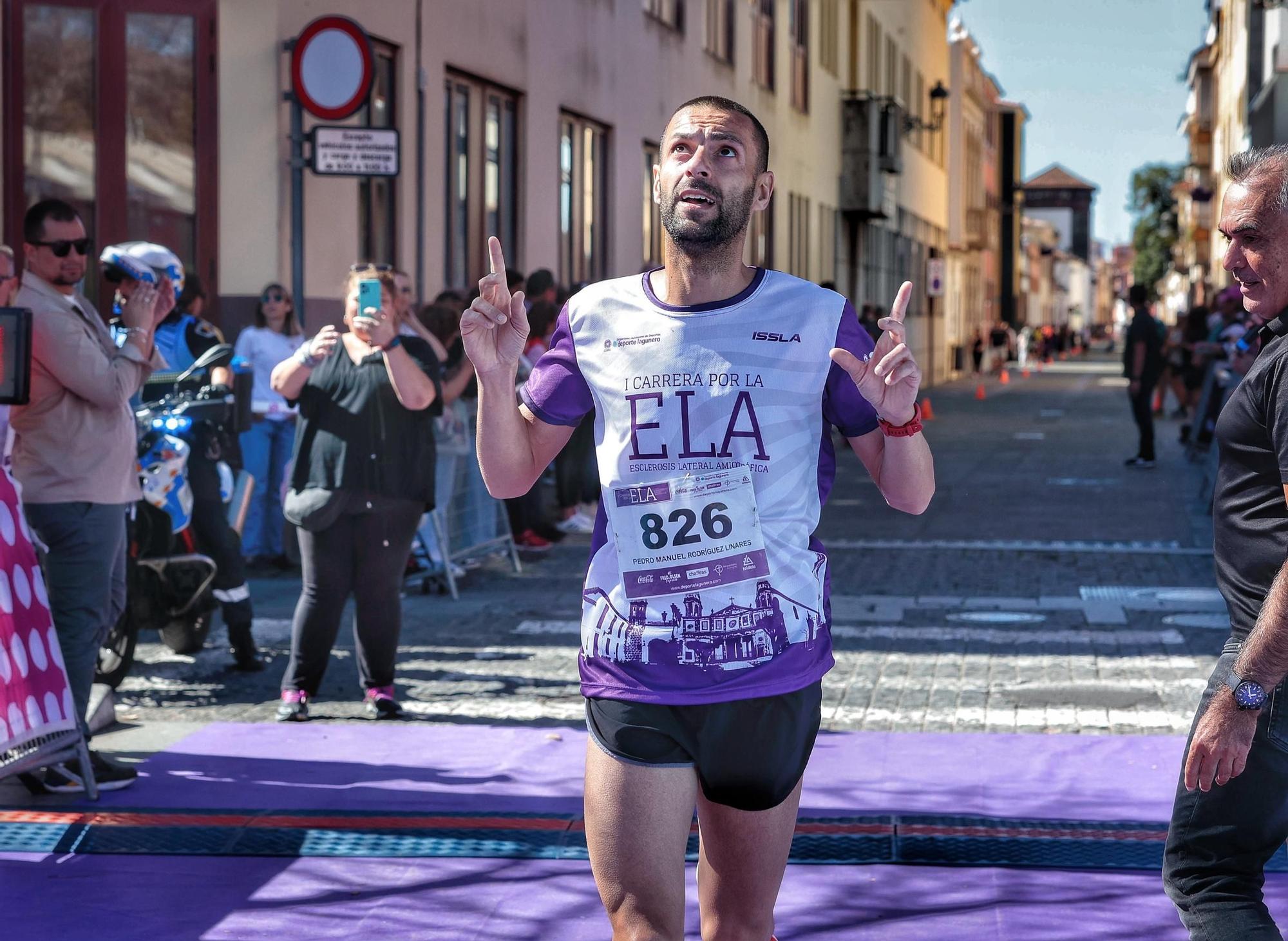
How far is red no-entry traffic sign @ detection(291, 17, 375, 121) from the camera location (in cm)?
1202

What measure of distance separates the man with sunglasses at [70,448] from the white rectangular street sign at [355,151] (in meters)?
5.35

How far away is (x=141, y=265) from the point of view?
7176 mm

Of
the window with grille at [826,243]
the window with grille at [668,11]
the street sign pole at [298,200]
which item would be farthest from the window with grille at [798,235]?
the street sign pole at [298,200]

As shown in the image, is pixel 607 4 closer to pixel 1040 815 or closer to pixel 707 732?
pixel 1040 815

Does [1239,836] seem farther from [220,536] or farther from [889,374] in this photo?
[220,536]

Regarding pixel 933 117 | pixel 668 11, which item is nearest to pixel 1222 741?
pixel 668 11

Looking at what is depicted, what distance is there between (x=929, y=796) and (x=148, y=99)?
331 inches

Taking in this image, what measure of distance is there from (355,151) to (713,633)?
8.92 meters

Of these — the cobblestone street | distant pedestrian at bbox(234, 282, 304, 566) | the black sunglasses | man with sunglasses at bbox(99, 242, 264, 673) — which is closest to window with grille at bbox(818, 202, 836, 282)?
the cobblestone street

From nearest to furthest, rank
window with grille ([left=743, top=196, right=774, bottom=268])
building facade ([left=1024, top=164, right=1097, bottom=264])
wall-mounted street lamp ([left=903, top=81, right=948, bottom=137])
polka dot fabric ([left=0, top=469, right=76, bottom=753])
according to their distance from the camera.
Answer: polka dot fabric ([left=0, top=469, right=76, bottom=753])
window with grille ([left=743, top=196, right=774, bottom=268])
wall-mounted street lamp ([left=903, top=81, right=948, bottom=137])
building facade ([left=1024, top=164, right=1097, bottom=264])

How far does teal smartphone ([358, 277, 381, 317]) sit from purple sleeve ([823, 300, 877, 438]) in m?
3.85

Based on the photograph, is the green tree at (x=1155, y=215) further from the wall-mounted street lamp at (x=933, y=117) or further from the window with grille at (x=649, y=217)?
the window with grille at (x=649, y=217)

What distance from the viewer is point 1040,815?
19.8ft

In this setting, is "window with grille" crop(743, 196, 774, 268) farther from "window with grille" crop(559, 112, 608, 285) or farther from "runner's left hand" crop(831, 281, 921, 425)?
"runner's left hand" crop(831, 281, 921, 425)
